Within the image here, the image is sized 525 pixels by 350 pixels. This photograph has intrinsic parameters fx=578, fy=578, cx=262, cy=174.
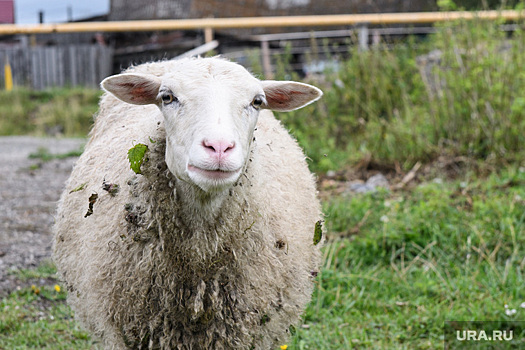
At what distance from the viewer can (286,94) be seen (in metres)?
2.74

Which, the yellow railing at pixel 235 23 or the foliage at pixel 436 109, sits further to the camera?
the yellow railing at pixel 235 23

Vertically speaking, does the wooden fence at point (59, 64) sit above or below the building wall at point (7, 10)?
below

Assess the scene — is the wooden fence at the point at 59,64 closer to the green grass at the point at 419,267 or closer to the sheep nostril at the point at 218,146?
the green grass at the point at 419,267

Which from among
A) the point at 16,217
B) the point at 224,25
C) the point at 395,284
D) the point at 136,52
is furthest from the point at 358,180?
the point at 136,52

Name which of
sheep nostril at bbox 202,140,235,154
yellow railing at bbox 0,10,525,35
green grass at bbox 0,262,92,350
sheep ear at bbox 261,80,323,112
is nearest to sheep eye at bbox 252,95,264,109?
sheep ear at bbox 261,80,323,112

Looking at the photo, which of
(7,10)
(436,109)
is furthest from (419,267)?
(7,10)

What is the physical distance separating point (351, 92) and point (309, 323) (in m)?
4.08

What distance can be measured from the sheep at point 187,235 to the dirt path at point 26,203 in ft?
6.04

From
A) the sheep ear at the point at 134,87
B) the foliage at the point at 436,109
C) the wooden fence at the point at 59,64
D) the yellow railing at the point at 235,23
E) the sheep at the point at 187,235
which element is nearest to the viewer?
the sheep at the point at 187,235

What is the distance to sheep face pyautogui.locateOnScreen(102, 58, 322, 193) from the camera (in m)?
2.10

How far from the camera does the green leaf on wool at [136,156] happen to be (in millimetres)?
2465

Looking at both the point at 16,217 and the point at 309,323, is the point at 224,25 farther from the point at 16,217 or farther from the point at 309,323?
the point at 309,323

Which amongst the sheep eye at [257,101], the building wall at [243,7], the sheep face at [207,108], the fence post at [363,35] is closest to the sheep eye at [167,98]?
the sheep face at [207,108]

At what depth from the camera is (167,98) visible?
95.7 inches
